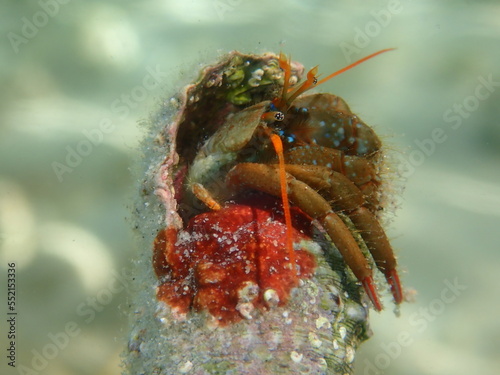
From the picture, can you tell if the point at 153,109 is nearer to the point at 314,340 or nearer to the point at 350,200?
the point at 350,200

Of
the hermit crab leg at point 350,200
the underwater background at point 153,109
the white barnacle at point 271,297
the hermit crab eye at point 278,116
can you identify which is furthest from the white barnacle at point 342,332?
the underwater background at point 153,109

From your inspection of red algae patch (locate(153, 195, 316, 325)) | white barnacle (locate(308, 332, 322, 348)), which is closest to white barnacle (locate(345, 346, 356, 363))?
white barnacle (locate(308, 332, 322, 348))

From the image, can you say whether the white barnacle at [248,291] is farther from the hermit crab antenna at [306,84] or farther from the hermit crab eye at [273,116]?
the hermit crab antenna at [306,84]

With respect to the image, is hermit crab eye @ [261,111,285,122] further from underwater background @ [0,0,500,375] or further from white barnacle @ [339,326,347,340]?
white barnacle @ [339,326,347,340]

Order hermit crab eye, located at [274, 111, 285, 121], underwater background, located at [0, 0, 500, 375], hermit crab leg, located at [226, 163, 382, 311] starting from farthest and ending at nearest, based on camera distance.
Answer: underwater background, located at [0, 0, 500, 375]
hermit crab eye, located at [274, 111, 285, 121]
hermit crab leg, located at [226, 163, 382, 311]

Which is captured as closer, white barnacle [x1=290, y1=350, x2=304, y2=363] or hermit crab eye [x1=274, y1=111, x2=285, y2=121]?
white barnacle [x1=290, y1=350, x2=304, y2=363]

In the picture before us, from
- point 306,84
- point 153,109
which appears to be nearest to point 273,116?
point 306,84
